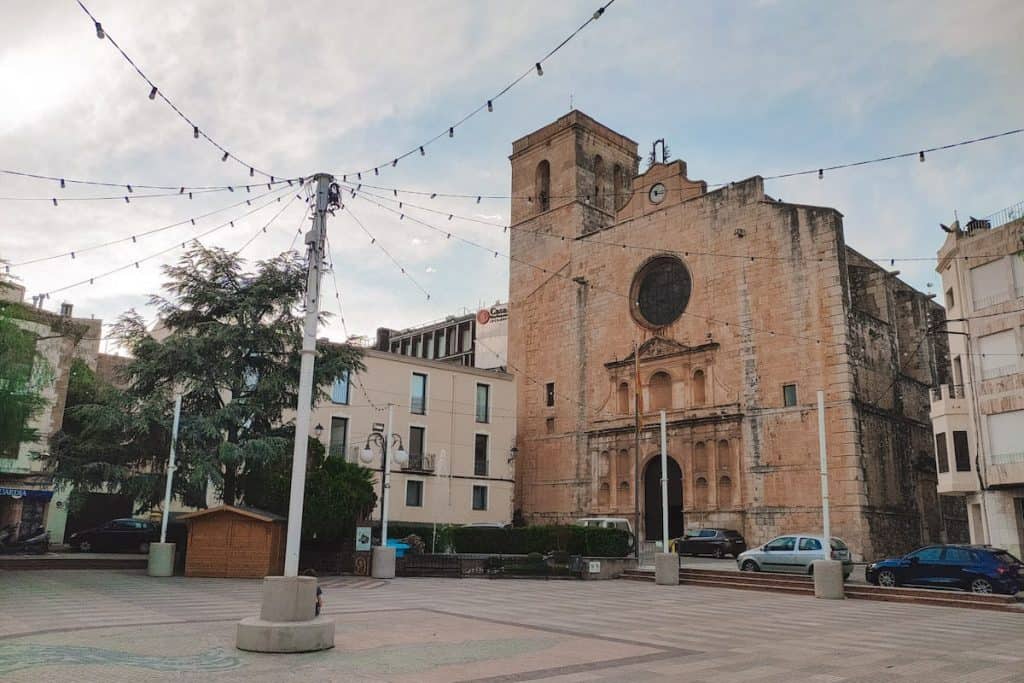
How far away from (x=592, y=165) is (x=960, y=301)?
2273 centimetres

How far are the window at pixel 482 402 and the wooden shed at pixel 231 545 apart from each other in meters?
19.8

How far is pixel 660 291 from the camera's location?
39.4 meters

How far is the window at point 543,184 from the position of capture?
153 ft

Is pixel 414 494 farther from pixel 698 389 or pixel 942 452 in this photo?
pixel 942 452

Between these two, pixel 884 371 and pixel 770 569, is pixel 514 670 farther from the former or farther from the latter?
pixel 884 371

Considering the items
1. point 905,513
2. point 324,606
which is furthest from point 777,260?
point 324,606

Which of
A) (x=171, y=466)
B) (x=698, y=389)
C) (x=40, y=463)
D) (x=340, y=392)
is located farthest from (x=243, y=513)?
(x=698, y=389)

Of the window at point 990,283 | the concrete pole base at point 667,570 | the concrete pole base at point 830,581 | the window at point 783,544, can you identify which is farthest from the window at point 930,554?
the window at point 990,283

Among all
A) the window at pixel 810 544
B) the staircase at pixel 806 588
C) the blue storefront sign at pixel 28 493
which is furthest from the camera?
the blue storefront sign at pixel 28 493

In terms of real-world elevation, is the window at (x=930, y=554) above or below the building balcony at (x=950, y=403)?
below

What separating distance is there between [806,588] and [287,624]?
48.4 ft

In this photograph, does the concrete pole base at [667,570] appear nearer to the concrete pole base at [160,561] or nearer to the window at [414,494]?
the concrete pole base at [160,561]

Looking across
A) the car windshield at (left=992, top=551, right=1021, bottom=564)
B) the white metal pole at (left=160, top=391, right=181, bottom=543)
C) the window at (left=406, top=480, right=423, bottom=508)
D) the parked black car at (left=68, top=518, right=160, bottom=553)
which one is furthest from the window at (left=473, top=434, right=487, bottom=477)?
the car windshield at (left=992, top=551, right=1021, bottom=564)

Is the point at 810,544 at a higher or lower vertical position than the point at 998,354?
lower
